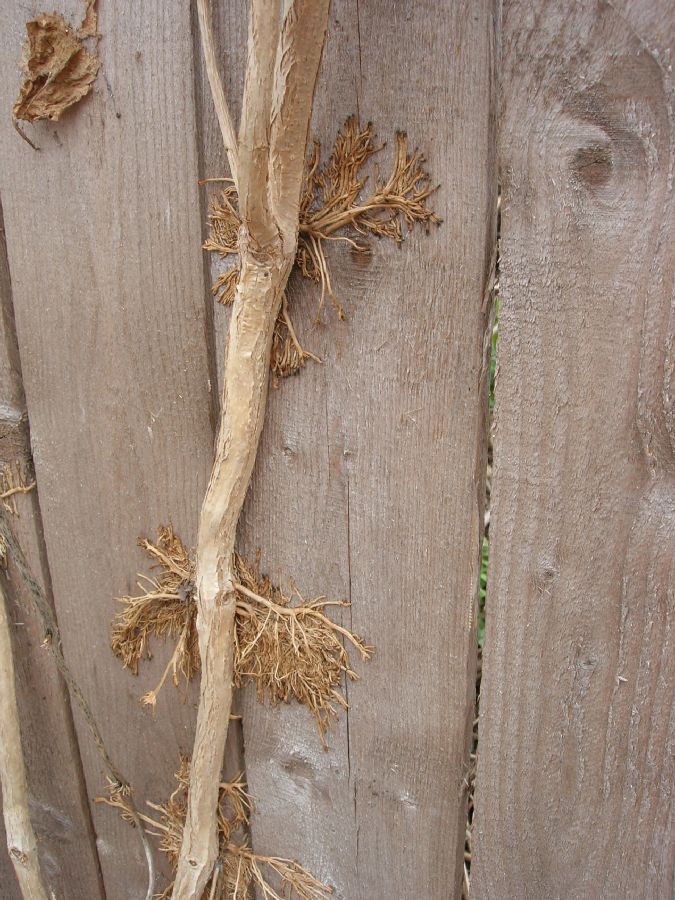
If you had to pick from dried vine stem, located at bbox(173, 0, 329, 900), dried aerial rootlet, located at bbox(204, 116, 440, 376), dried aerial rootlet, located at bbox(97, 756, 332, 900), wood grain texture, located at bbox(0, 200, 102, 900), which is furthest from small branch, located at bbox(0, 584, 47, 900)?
dried aerial rootlet, located at bbox(204, 116, 440, 376)

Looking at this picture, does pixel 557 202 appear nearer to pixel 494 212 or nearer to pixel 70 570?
pixel 494 212

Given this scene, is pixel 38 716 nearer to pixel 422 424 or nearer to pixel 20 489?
pixel 20 489

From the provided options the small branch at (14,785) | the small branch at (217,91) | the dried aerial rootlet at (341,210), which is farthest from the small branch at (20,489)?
the small branch at (217,91)

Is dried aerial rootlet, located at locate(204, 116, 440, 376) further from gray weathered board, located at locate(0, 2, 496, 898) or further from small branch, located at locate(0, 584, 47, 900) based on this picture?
small branch, located at locate(0, 584, 47, 900)

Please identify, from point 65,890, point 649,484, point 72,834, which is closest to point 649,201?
point 649,484

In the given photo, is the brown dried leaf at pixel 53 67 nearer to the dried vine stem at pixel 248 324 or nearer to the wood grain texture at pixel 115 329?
the wood grain texture at pixel 115 329

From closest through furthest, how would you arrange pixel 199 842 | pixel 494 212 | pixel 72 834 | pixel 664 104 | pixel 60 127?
pixel 664 104 → pixel 494 212 → pixel 60 127 → pixel 199 842 → pixel 72 834
